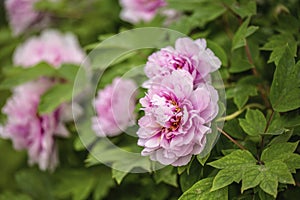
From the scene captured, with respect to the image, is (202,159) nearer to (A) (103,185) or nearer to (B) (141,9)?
(A) (103,185)

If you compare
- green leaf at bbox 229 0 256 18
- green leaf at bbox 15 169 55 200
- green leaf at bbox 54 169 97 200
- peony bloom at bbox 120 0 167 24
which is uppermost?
green leaf at bbox 229 0 256 18

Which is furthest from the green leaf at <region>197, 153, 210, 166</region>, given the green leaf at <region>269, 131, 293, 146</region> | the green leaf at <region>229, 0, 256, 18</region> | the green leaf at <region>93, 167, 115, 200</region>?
the green leaf at <region>93, 167, 115, 200</region>

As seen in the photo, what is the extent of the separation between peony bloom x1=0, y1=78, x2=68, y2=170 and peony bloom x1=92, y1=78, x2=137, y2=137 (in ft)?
0.51

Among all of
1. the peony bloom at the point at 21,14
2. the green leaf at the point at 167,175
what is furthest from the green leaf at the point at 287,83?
the peony bloom at the point at 21,14

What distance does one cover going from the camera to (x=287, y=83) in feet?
2.65

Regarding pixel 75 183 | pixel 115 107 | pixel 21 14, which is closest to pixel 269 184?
pixel 115 107

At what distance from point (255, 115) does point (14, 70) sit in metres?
0.77

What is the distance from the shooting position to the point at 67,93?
4.24 ft

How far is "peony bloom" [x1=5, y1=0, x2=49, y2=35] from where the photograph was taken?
63.5 inches

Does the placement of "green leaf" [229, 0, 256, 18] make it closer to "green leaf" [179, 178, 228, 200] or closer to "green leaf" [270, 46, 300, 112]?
"green leaf" [270, 46, 300, 112]

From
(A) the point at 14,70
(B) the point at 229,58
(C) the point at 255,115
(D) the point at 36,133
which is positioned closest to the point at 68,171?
(D) the point at 36,133

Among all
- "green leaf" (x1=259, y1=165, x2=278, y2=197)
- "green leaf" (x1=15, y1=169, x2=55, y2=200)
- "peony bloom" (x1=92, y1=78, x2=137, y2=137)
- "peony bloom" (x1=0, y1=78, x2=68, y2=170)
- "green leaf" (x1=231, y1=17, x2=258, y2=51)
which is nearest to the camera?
"green leaf" (x1=259, y1=165, x2=278, y2=197)

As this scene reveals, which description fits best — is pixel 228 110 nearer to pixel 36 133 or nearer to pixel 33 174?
pixel 36 133

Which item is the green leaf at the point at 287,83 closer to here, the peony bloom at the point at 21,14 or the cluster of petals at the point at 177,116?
the cluster of petals at the point at 177,116
